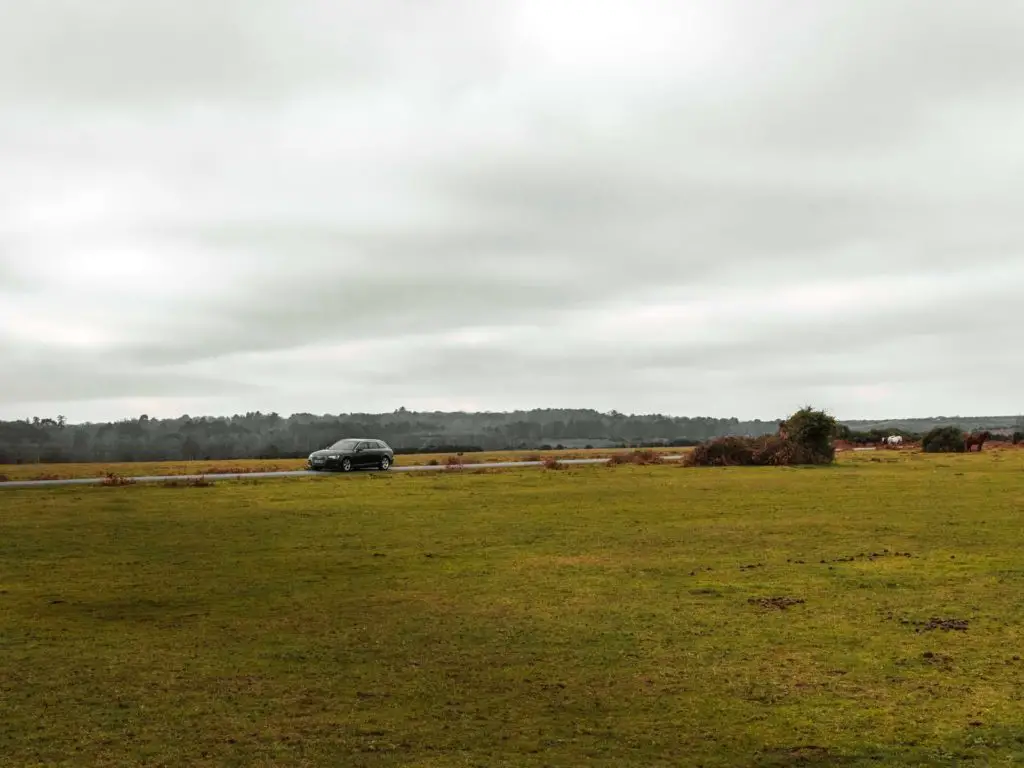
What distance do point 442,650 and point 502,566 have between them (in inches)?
277

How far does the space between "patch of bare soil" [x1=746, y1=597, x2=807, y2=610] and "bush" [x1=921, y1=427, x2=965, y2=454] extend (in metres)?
73.5

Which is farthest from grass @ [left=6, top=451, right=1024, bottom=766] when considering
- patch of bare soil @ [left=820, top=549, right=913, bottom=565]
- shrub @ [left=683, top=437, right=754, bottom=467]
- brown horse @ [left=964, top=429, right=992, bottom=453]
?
brown horse @ [left=964, top=429, right=992, bottom=453]

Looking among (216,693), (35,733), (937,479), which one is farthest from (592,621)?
(937,479)

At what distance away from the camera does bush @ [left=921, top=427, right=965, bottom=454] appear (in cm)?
8281

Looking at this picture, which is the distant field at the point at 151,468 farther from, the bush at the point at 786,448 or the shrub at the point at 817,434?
the shrub at the point at 817,434

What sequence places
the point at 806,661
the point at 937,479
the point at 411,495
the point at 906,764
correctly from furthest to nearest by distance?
the point at 937,479 → the point at 411,495 → the point at 806,661 → the point at 906,764

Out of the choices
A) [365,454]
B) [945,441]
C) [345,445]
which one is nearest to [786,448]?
[365,454]

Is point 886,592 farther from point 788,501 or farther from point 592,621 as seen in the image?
point 788,501

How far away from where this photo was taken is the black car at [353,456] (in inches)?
2149

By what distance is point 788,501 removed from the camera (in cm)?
3272

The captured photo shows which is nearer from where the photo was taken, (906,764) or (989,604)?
(906,764)

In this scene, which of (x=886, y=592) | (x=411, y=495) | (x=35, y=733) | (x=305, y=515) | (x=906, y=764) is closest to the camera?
(x=906, y=764)

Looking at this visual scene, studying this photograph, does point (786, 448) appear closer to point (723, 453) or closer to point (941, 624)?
point (723, 453)

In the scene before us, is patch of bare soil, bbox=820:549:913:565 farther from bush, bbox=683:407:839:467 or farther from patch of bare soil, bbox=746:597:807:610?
bush, bbox=683:407:839:467
